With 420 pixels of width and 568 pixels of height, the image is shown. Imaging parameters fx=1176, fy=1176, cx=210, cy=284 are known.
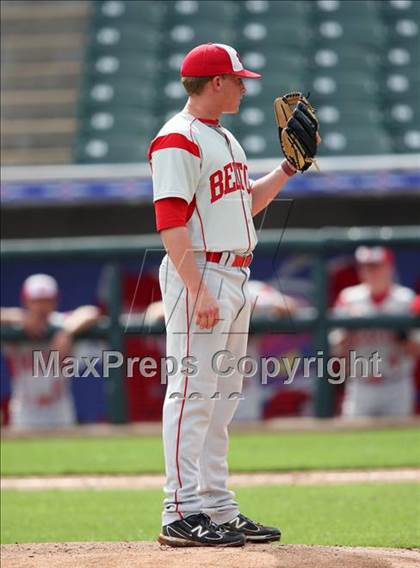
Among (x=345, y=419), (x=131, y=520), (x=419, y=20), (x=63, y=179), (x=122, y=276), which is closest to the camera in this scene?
(x=131, y=520)

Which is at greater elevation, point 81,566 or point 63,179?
point 63,179

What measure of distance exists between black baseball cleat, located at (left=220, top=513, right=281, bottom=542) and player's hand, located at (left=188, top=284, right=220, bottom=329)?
648mm

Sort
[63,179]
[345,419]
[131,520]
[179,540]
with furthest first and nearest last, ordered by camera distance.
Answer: [63,179], [345,419], [131,520], [179,540]

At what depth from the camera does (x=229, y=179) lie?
3.46m

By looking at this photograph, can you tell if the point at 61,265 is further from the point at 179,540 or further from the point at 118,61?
the point at 179,540

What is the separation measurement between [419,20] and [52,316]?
628 centimetres

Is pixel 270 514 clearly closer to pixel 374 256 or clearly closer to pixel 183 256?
pixel 183 256

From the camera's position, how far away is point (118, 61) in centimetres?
1280

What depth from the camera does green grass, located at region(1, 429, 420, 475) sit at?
21.3ft

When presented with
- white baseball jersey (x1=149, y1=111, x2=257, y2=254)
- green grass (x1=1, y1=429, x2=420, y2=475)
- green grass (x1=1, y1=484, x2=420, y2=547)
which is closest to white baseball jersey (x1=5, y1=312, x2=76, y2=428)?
green grass (x1=1, y1=429, x2=420, y2=475)

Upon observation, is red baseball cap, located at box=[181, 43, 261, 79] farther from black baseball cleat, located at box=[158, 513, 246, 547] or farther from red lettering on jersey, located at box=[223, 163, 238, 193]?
black baseball cleat, located at box=[158, 513, 246, 547]

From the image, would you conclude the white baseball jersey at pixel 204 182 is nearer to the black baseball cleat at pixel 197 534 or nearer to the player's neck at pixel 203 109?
the player's neck at pixel 203 109

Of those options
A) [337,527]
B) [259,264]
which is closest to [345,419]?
[259,264]

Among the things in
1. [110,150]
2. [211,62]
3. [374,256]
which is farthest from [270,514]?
[110,150]
